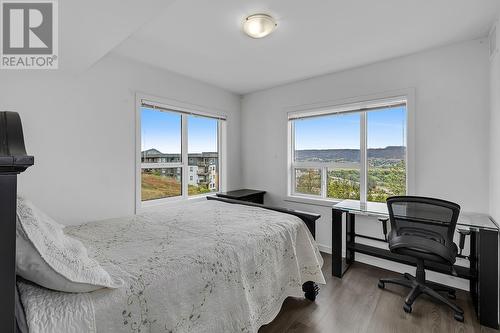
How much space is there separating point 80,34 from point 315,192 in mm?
3201

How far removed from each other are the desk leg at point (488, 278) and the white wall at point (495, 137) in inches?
8.0

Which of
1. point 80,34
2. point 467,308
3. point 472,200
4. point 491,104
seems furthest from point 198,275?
point 491,104

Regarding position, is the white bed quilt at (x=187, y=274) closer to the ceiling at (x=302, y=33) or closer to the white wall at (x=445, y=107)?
the ceiling at (x=302, y=33)

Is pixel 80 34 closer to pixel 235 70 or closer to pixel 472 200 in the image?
pixel 235 70

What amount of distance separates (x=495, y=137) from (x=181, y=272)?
2723 millimetres

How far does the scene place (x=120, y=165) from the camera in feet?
8.75

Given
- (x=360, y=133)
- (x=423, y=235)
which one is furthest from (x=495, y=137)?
(x=360, y=133)

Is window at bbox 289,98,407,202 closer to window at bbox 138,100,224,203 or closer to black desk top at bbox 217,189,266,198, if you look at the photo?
black desk top at bbox 217,189,266,198

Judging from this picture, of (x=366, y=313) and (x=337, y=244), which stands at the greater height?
(x=337, y=244)

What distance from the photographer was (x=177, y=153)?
3387 mm

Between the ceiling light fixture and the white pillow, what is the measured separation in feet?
6.37

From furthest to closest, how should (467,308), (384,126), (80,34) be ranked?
(384,126) < (467,308) < (80,34)

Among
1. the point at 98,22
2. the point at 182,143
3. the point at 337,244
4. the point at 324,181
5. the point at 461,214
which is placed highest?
the point at 98,22

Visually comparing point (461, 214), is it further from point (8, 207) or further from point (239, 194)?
point (8, 207)
